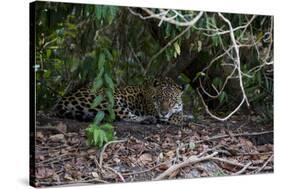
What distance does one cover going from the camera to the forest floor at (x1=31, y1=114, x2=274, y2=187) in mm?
5602

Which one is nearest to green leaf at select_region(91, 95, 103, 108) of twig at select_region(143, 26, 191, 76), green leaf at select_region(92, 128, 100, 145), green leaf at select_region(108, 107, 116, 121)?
green leaf at select_region(108, 107, 116, 121)

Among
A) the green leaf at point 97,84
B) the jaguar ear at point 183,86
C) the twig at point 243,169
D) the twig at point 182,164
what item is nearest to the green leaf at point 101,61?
the green leaf at point 97,84

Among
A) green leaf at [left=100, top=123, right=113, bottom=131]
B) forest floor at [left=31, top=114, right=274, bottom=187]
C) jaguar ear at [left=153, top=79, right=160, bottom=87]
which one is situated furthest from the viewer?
jaguar ear at [left=153, top=79, right=160, bottom=87]

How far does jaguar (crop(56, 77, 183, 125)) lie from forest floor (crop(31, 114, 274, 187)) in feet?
0.27

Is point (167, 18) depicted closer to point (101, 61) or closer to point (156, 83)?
point (156, 83)

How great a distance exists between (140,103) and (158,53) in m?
0.50

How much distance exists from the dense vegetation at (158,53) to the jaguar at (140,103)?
75mm

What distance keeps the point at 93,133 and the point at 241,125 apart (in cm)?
166

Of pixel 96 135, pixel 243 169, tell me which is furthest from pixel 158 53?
pixel 243 169

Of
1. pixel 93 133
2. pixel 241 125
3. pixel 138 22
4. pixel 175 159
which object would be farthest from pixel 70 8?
pixel 241 125

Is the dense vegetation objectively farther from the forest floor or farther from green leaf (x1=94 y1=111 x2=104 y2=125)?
Answer: the forest floor

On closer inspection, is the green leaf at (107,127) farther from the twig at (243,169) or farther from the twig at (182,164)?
the twig at (243,169)

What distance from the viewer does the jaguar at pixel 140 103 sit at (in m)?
5.82

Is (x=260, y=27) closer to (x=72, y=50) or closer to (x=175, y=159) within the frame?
(x=175, y=159)
